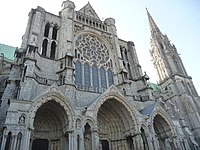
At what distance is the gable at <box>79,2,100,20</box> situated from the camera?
2344cm

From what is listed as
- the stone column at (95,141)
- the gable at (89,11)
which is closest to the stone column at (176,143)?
the stone column at (95,141)

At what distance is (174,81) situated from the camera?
98.5ft

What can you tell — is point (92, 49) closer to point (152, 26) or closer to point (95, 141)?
point (95, 141)

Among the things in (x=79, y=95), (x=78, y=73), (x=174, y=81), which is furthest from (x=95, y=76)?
(x=174, y=81)

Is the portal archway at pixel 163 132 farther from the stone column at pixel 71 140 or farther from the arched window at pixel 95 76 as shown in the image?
the stone column at pixel 71 140

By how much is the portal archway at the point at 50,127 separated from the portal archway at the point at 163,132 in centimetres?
820

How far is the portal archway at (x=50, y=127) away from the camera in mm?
11511

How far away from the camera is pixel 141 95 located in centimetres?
1834

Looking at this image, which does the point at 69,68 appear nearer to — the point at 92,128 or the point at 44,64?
the point at 44,64

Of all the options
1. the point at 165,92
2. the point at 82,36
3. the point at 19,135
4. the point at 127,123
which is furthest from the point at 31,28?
the point at 165,92

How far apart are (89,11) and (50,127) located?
668 inches

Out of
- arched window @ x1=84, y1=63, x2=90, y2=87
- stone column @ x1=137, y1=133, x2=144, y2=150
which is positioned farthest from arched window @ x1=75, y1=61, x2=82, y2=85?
stone column @ x1=137, y1=133, x2=144, y2=150

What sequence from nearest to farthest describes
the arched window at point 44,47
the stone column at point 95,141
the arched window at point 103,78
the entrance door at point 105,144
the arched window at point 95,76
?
the stone column at point 95,141 → the entrance door at point 105,144 → the arched window at point 95,76 → the arched window at point 44,47 → the arched window at point 103,78

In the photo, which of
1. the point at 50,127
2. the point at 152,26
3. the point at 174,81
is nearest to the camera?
the point at 50,127
